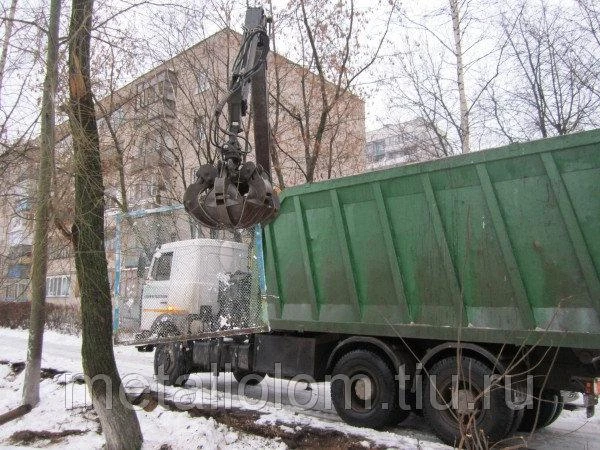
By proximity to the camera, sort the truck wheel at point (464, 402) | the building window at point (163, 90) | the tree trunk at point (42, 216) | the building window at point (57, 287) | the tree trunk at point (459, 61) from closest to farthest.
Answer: the truck wheel at point (464, 402), the tree trunk at point (42, 216), the tree trunk at point (459, 61), the building window at point (163, 90), the building window at point (57, 287)

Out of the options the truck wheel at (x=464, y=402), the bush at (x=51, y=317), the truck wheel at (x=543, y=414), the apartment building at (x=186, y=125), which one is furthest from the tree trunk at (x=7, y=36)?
the bush at (x=51, y=317)

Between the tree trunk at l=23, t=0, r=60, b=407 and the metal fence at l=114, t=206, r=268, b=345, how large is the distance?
112 centimetres

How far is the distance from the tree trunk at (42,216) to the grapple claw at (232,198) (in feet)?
9.69

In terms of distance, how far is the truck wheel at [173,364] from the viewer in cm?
790

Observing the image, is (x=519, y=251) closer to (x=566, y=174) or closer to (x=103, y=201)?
(x=566, y=174)

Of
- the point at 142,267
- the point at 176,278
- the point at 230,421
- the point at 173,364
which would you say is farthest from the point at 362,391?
the point at 142,267

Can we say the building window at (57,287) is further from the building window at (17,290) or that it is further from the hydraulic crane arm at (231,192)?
the hydraulic crane arm at (231,192)

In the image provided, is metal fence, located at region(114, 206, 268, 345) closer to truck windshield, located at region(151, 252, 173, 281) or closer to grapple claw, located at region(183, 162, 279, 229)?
truck windshield, located at region(151, 252, 173, 281)

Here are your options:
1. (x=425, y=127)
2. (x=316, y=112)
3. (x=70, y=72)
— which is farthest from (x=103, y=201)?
(x=425, y=127)

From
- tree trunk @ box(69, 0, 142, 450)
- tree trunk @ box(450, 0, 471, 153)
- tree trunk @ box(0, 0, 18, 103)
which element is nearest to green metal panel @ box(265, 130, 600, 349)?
→ tree trunk @ box(69, 0, 142, 450)

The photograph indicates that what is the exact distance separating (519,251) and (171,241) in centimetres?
531

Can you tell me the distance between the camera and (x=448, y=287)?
5262 millimetres

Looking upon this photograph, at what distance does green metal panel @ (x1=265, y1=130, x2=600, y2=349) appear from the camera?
14.9ft

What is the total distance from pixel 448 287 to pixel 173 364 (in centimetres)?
477
